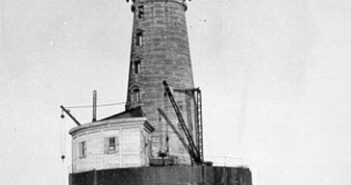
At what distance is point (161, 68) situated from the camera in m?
42.2

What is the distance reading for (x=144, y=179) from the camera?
124ft

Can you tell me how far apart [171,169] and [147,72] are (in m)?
6.47

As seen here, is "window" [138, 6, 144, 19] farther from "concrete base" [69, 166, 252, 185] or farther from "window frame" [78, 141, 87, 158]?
"concrete base" [69, 166, 252, 185]

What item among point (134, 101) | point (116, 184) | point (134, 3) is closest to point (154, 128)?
point (134, 101)

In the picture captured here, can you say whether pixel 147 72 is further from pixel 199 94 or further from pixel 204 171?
pixel 204 171

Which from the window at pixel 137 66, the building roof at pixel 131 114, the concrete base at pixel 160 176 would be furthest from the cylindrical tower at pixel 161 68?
the concrete base at pixel 160 176

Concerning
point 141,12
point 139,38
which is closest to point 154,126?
point 139,38

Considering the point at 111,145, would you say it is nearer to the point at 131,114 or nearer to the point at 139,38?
the point at 131,114

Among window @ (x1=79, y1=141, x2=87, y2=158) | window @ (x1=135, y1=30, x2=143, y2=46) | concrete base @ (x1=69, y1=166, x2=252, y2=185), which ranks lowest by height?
concrete base @ (x1=69, y1=166, x2=252, y2=185)

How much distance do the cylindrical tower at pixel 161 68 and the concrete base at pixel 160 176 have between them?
272 centimetres

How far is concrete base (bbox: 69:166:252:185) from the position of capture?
3784 cm

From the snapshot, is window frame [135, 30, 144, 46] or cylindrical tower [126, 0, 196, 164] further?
window frame [135, 30, 144, 46]

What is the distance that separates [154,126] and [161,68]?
3.28 metres

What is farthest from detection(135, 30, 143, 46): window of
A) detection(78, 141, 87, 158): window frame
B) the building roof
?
detection(78, 141, 87, 158): window frame
